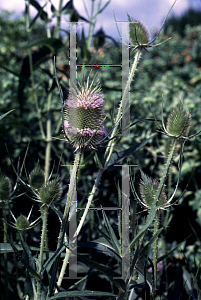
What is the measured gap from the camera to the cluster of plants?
0.82 m

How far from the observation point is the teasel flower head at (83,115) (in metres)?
0.83

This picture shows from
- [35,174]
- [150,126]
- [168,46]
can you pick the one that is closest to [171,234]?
[150,126]

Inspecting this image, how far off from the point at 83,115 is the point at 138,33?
314mm

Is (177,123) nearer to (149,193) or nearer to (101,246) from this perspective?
(149,193)

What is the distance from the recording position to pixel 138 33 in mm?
920

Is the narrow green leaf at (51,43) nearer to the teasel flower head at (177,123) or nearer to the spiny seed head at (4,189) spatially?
the spiny seed head at (4,189)

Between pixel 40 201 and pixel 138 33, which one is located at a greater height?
pixel 138 33

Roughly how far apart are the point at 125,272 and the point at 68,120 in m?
0.47

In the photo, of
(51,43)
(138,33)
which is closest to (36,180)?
(138,33)

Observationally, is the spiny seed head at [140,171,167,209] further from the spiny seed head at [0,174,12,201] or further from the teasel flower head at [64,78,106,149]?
the spiny seed head at [0,174,12,201]

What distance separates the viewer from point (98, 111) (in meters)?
0.87

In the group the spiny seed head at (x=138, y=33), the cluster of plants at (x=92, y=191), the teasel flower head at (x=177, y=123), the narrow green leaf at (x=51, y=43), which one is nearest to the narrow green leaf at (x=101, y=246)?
the cluster of plants at (x=92, y=191)

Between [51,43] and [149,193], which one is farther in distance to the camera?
[51,43]

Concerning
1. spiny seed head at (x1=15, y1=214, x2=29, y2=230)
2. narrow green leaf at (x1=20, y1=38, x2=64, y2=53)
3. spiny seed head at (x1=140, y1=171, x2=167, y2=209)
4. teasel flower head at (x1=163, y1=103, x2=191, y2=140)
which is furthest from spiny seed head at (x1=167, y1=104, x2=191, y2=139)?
narrow green leaf at (x1=20, y1=38, x2=64, y2=53)
